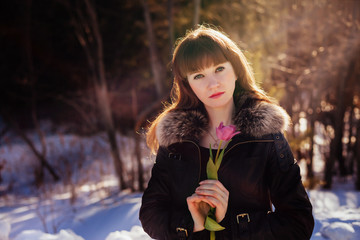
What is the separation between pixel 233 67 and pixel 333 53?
14.9ft

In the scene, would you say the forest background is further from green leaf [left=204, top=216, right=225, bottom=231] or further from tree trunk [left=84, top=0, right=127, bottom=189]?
green leaf [left=204, top=216, right=225, bottom=231]

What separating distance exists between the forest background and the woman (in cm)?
208

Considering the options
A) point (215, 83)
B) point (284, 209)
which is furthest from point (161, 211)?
point (215, 83)

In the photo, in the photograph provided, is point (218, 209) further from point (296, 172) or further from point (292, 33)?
point (292, 33)

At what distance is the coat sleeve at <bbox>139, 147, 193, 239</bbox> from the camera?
1.28 m

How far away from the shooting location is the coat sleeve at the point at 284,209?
1162 millimetres

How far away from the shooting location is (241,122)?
1.36 m

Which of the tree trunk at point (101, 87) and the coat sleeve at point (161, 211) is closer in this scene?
the coat sleeve at point (161, 211)

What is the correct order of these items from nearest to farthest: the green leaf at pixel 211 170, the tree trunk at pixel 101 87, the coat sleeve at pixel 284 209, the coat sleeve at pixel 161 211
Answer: the green leaf at pixel 211 170 < the coat sleeve at pixel 284 209 < the coat sleeve at pixel 161 211 < the tree trunk at pixel 101 87

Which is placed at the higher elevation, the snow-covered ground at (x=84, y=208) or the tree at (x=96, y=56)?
the tree at (x=96, y=56)

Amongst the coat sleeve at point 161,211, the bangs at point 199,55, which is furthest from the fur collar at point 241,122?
the bangs at point 199,55

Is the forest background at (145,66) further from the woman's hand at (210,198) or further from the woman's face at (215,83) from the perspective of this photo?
the woman's hand at (210,198)

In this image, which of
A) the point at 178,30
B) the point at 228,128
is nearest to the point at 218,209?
the point at 228,128

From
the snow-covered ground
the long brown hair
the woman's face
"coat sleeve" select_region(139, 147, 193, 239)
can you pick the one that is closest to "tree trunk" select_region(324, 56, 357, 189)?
the snow-covered ground
